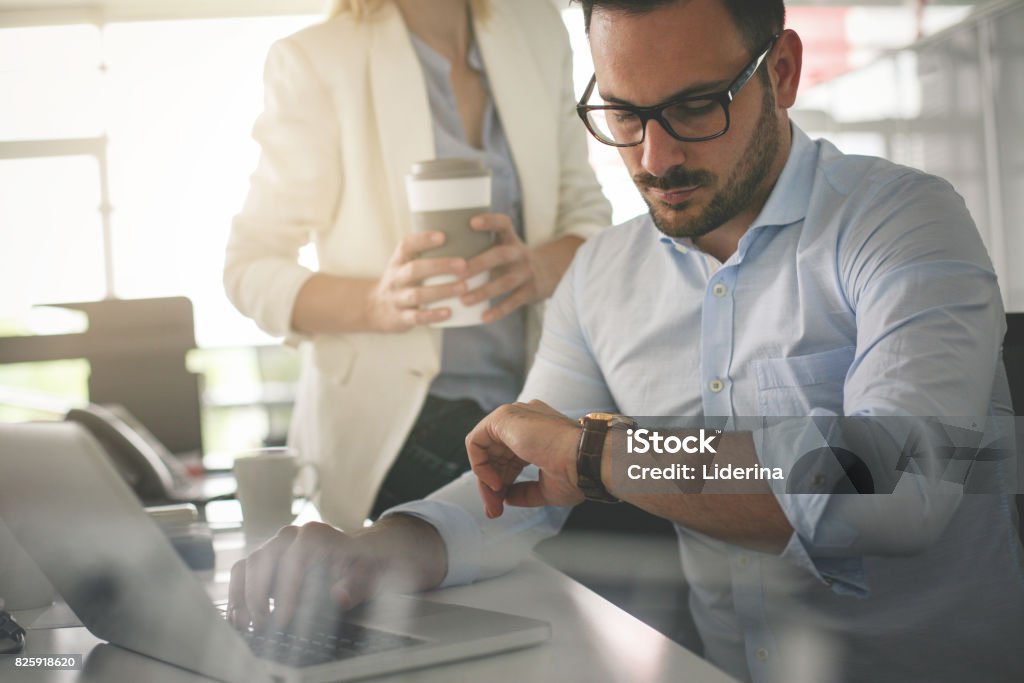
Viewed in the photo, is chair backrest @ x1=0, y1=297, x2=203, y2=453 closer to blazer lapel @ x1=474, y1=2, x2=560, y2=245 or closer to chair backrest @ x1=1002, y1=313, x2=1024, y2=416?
blazer lapel @ x1=474, y1=2, x2=560, y2=245

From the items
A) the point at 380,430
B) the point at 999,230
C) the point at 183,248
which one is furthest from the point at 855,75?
the point at 183,248

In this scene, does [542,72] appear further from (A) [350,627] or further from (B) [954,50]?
(A) [350,627]

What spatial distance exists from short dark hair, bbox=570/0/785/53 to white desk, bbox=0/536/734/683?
0.36 meters

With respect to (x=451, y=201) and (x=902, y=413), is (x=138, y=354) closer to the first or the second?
(x=451, y=201)

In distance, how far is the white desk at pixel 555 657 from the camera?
1.22 feet

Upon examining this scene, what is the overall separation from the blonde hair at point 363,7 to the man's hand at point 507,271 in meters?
0.25

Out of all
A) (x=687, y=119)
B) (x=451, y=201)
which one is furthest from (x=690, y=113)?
(x=451, y=201)

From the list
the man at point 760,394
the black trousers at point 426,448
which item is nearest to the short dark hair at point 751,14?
the man at point 760,394

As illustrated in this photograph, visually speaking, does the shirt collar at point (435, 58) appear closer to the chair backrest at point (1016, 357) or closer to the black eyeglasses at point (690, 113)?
the black eyeglasses at point (690, 113)

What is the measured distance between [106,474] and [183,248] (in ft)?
2.06

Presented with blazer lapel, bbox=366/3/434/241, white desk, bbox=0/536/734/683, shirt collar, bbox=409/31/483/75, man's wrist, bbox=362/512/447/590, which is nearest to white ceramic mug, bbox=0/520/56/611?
white desk, bbox=0/536/734/683

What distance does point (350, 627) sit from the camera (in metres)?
0.44

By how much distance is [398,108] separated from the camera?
82 cm

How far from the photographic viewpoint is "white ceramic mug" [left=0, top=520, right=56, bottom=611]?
1.63 ft
